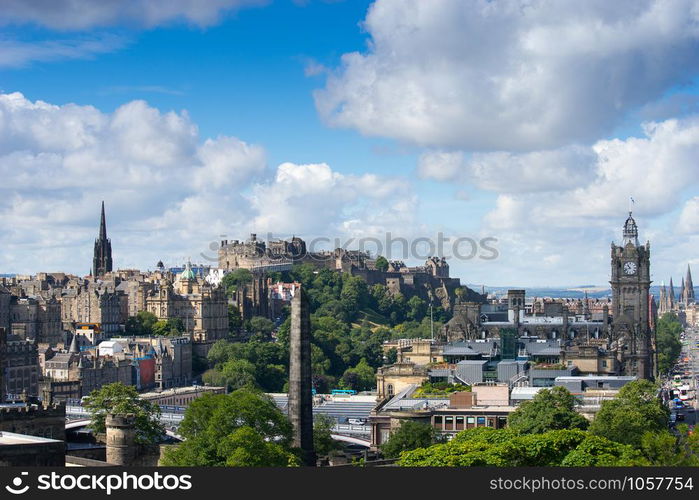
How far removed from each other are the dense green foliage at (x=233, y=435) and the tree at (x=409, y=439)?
7390mm

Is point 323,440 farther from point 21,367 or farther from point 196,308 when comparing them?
point 196,308

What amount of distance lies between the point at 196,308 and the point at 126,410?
94.6 meters

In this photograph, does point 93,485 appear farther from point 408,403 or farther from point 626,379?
point 626,379

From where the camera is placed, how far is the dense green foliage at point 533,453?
192ft

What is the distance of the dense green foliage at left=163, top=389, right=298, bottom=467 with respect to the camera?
64062 millimetres

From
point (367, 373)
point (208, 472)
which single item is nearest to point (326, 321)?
point (367, 373)

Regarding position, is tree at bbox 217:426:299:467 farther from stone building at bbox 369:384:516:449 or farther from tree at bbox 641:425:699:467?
stone building at bbox 369:384:516:449

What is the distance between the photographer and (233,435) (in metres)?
65.1

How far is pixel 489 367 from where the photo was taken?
110000mm

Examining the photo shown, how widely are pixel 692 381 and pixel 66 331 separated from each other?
7713 cm

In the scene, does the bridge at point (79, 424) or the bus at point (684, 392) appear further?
the bus at point (684, 392)

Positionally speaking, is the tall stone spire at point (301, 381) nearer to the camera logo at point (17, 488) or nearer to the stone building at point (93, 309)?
the camera logo at point (17, 488)

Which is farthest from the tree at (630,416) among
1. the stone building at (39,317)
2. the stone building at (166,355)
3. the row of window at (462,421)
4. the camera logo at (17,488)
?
the stone building at (39,317)

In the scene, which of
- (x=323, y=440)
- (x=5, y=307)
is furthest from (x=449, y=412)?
(x=5, y=307)
